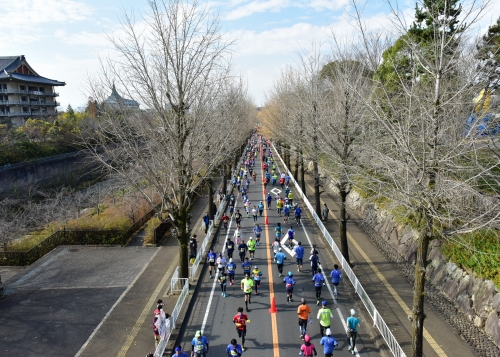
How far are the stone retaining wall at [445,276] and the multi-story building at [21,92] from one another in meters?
49.7

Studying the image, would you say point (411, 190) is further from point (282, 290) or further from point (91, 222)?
point (91, 222)

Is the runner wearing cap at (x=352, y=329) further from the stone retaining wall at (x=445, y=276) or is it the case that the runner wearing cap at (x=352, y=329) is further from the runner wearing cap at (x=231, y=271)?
the runner wearing cap at (x=231, y=271)

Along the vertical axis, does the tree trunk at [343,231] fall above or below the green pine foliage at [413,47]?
below

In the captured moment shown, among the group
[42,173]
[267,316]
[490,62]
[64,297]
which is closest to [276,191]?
[267,316]

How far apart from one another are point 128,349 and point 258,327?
3619 millimetres

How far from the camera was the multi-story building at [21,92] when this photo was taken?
4859cm

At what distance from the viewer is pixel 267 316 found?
10.5 metres

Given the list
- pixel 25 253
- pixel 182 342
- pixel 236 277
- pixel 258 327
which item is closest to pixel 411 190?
pixel 258 327

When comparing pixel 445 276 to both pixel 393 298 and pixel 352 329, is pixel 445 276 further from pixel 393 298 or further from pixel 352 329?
pixel 352 329

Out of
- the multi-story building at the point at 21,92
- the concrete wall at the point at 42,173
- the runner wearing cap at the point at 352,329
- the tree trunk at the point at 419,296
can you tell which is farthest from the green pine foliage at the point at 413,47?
the multi-story building at the point at 21,92

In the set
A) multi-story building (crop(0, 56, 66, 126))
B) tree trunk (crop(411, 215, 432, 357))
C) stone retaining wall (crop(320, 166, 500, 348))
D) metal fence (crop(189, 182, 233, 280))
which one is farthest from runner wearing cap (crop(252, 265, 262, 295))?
multi-story building (crop(0, 56, 66, 126))

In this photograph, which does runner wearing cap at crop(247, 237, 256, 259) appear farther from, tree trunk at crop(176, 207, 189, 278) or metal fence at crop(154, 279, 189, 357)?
metal fence at crop(154, 279, 189, 357)

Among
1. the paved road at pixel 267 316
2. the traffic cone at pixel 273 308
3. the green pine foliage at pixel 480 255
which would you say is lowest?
the paved road at pixel 267 316

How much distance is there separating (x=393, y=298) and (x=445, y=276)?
6.44 feet
